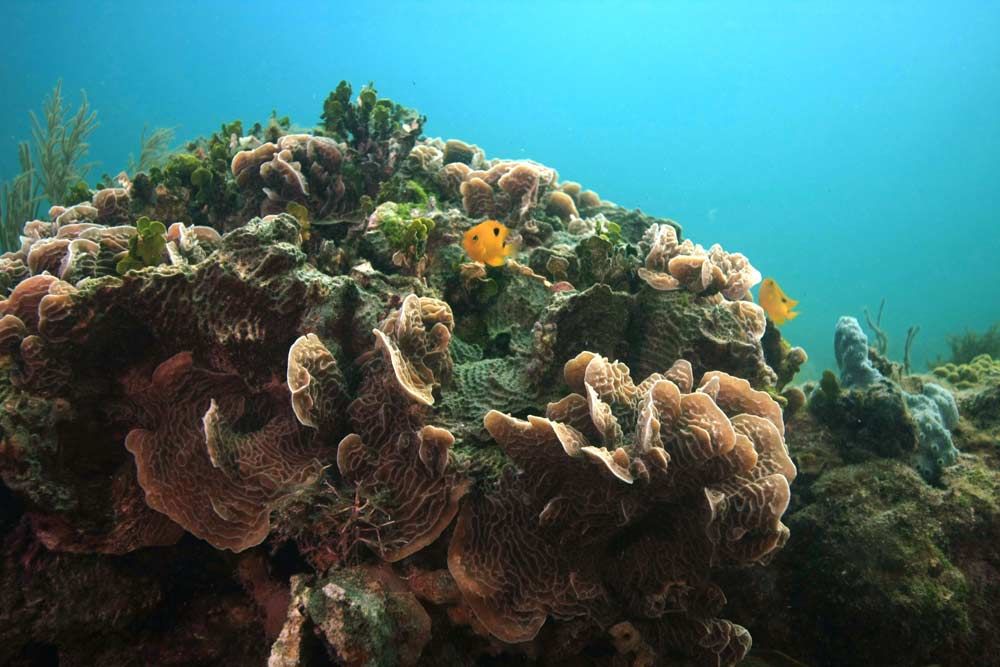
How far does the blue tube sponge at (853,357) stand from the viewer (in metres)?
4.42

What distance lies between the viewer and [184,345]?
2.83 meters

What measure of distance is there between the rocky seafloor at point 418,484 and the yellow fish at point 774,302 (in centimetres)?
84

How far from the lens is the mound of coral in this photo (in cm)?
243

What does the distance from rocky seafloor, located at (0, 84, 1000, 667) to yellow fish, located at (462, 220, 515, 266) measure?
0.17 metres

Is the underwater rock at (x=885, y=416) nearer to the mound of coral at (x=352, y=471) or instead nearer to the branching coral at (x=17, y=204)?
the mound of coral at (x=352, y=471)

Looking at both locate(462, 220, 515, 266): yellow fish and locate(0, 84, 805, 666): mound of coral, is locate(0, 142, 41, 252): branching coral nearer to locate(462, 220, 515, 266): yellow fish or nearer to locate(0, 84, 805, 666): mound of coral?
locate(0, 84, 805, 666): mound of coral

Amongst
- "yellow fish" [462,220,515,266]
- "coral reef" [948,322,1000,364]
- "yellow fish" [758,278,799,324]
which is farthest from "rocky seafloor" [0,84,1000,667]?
"coral reef" [948,322,1000,364]

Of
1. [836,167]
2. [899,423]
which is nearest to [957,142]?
[836,167]

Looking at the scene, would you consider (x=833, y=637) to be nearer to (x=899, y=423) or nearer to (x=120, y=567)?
(x=899, y=423)

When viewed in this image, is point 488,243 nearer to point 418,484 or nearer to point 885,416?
point 418,484

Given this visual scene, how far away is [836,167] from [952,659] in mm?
145078

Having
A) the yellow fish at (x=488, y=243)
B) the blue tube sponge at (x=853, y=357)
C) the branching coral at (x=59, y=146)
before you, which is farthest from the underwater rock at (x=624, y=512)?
the branching coral at (x=59, y=146)

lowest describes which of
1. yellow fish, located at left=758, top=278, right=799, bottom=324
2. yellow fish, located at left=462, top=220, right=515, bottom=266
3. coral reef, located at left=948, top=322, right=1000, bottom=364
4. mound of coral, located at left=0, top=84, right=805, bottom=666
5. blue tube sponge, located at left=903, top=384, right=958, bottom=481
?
mound of coral, located at left=0, top=84, right=805, bottom=666

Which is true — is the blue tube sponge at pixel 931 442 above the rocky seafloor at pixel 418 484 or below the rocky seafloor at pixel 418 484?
above
